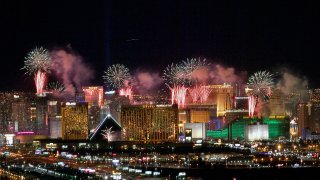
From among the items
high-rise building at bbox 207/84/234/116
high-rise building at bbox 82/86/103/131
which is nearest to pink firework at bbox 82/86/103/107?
high-rise building at bbox 82/86/103/131

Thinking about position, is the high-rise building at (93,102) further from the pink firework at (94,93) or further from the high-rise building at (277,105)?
the high-rise building at (277,105)

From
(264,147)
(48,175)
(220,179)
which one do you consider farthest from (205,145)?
(48,175)

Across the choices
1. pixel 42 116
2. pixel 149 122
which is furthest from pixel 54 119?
pixel 149 122

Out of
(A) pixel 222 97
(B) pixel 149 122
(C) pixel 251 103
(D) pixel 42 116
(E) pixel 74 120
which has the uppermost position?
(A) pixel 222 97

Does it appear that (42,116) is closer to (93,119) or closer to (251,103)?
(93,119)

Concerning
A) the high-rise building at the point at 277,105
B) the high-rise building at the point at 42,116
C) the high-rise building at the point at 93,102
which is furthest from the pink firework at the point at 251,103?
the high-rise building at the point at 42,116

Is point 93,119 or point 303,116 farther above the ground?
point 303,116

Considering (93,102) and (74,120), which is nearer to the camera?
(74,120)
